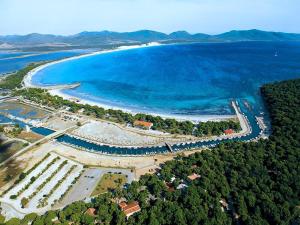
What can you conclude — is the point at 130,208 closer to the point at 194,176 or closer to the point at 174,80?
the point at 194,176

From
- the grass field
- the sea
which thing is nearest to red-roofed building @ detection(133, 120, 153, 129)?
the sea

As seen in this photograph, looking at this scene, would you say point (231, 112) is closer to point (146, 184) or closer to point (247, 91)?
point (247, 91)

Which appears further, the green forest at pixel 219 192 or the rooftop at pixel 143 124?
the rooftop at pixel 143 124

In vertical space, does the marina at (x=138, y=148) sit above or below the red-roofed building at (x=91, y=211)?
below

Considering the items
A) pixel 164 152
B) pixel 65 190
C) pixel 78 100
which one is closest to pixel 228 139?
pixel 164 152

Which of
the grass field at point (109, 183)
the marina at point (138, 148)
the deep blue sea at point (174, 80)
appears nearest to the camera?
the grass field at point (109, 183)

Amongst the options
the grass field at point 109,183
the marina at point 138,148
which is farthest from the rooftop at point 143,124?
the grass field at point 109,183

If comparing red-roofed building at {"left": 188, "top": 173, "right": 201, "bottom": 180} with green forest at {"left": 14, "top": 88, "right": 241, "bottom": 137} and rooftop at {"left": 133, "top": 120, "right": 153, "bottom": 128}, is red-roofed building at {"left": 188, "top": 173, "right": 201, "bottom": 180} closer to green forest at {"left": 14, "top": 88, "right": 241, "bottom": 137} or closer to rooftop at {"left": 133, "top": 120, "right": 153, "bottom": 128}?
green forest at {"left": 14, "top": 88, "right": 241, "bottom": 137}

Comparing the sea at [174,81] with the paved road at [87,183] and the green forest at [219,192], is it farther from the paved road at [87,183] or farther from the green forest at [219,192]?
the paved road at [87,183]
